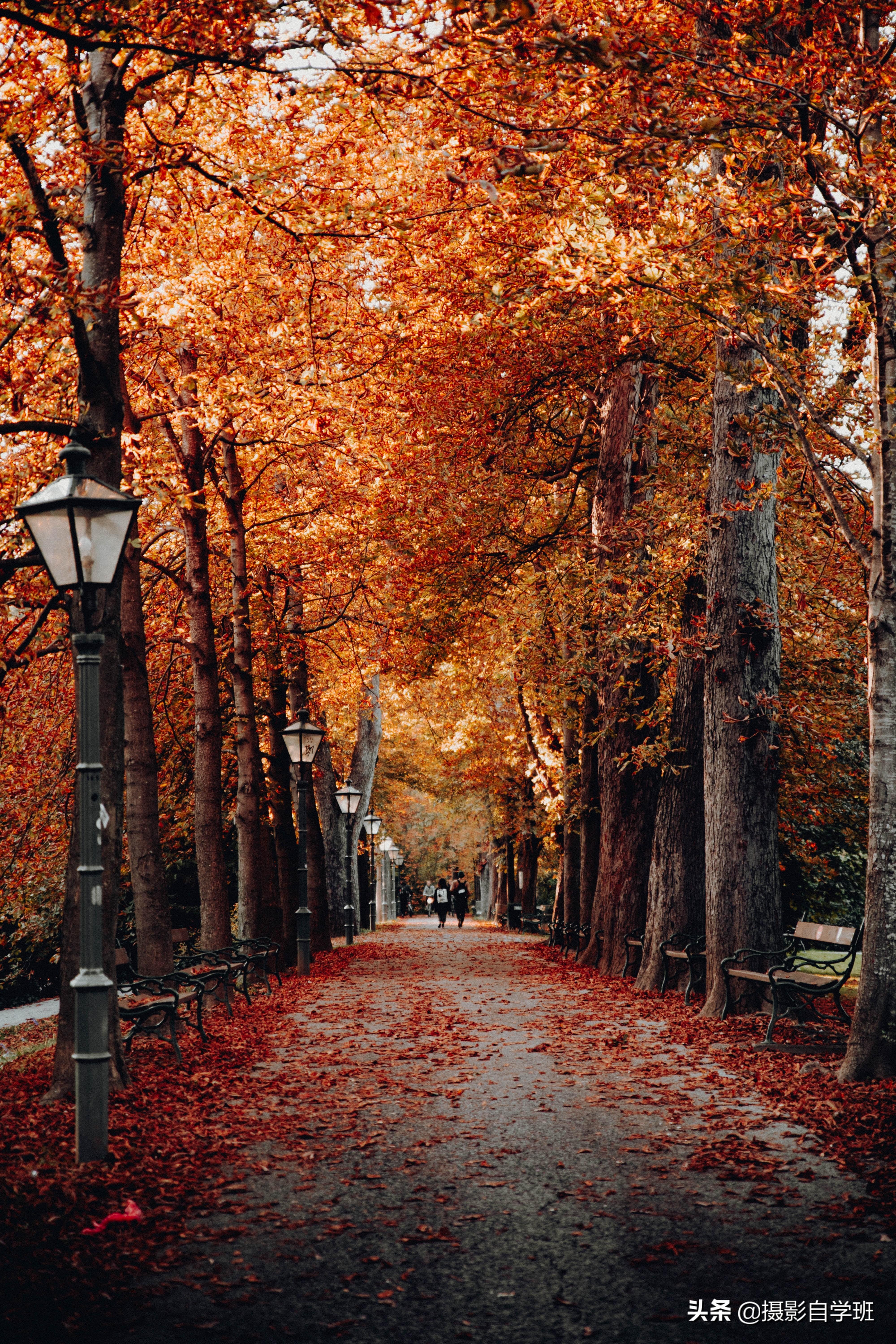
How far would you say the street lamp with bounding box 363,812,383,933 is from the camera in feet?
121

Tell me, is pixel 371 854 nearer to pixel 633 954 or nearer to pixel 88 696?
pixel 633 954

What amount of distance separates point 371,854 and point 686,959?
27.7 m

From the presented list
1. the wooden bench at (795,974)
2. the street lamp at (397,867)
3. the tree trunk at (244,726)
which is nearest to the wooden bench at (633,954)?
the wooden bench at (795,974)

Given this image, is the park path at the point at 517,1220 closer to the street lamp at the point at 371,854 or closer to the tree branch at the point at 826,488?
the tree branch at the point at 826,488

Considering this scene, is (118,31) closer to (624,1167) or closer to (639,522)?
(624,1167)

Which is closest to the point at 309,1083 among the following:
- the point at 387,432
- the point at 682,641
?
the point at 682,641

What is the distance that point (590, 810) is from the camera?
20.4 m

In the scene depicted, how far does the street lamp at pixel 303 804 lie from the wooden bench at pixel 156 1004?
5780 millimetres

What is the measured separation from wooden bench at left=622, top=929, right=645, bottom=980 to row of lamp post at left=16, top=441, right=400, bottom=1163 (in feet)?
35.4

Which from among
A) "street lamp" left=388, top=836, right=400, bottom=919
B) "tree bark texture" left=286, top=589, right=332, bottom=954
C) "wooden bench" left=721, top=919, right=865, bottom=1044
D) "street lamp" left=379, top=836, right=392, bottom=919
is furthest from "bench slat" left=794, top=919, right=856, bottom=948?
"street lamp" left=388, top=836, right=400, bottom=919

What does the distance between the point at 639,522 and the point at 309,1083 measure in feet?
27.1

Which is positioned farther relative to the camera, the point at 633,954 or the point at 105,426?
the point at 633,954

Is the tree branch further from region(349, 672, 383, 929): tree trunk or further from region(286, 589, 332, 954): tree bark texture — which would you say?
region(349, 672, 383, 929): tree trunk

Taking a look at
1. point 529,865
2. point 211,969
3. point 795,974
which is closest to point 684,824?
point 795,974
